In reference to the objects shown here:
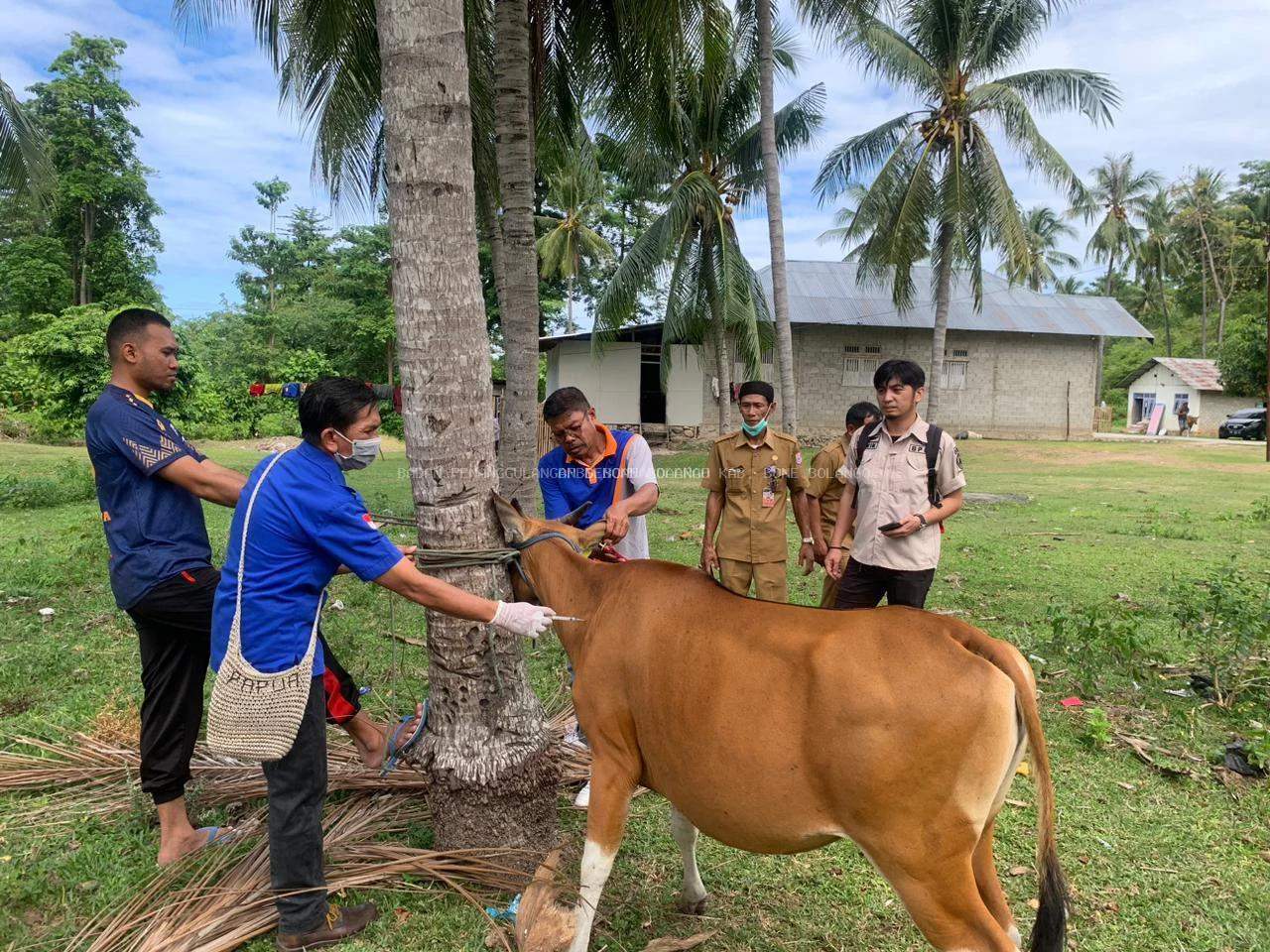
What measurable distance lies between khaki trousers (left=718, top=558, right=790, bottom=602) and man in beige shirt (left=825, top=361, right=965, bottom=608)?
2.42 feet

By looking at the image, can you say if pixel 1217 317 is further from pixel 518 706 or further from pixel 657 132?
pixel 518 706

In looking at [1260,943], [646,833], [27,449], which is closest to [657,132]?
[646,833]

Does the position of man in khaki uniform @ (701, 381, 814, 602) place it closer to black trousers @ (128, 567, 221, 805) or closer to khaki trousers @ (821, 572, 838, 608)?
khaki trousers @ (821, 572, 838, 608)

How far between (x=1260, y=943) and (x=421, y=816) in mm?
3499

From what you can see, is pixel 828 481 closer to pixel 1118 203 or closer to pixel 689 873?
pixel 689 873

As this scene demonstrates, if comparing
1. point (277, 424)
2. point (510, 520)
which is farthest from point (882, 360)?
point (510, 520)

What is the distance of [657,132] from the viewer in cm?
1214

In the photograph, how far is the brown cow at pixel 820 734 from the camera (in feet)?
7.88

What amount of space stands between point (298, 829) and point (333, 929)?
41cm

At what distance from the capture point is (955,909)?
2398 millimetres

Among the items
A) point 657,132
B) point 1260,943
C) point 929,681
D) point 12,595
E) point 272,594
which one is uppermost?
point 657,132

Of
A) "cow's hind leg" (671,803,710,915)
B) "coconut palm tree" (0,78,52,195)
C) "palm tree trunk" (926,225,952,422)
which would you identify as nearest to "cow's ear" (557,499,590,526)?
"cow's hind leg" (671,803,710,915)

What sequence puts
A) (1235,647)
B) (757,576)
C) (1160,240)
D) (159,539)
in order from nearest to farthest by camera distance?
1. (159,539)
2. (1235,647)
3. (757,576)
4. (1160,240)

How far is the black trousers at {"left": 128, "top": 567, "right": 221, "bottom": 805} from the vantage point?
3504 mm
